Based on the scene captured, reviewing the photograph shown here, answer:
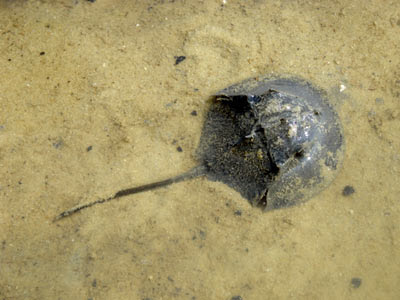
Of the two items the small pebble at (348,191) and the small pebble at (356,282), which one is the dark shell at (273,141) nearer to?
the small pebble at (348,191)

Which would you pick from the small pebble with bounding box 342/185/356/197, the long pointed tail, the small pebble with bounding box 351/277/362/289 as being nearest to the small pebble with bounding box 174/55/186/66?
the long pointed tail

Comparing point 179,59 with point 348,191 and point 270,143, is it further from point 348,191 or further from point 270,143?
point 348,191

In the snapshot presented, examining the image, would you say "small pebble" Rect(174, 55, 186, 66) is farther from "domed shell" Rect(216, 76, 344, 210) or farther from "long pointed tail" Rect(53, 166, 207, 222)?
"long pointed tail" Rect(53, 166, 207, 222)

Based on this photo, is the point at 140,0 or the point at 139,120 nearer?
the point at 139,120

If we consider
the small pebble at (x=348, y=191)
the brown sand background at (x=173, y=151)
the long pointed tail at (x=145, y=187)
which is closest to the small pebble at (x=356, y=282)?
the brown sand background at (x=173, y=151)

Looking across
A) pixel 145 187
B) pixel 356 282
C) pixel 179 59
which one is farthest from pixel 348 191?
pixel 179 59

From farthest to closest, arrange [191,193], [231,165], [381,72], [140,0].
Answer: [140,0] < [381,72] < [191,193] < [231,165]

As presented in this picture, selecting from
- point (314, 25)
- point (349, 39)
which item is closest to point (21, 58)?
point (314, 25)

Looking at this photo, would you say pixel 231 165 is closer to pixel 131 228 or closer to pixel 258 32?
pixel 131 228
